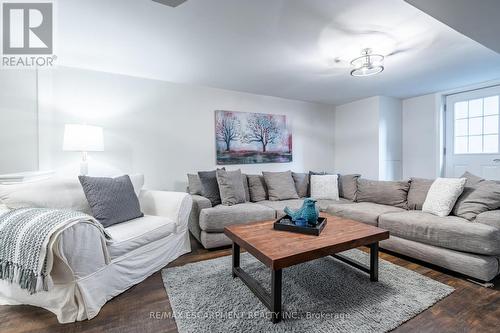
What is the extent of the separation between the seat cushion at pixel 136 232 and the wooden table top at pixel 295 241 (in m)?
0.65

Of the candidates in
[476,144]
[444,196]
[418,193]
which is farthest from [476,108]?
[444,196]

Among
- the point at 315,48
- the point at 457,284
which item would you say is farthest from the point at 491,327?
the point at 315,48

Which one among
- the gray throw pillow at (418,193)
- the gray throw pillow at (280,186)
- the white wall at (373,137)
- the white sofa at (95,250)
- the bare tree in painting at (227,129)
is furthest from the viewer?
the white wall at (373,137)

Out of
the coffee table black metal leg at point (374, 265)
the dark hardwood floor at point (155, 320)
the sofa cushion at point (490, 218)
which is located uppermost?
the sofa cushion at point (490, 218)

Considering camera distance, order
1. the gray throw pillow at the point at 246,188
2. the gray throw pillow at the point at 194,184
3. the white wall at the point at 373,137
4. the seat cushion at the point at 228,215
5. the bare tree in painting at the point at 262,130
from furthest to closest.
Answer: the white wall at the point at 373,137
the bare tree in painting at the point at 262,130
the gray throw pillow at the point at 246,188
the gray throw pillow at the point at 194,184
the seat cushion at the point at 228,215

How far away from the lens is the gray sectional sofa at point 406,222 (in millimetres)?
1838

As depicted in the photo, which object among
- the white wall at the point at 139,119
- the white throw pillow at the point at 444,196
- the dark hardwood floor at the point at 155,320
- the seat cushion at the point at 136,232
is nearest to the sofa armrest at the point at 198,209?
the seat cushion at the point at 136,232

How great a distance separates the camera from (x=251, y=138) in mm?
3869

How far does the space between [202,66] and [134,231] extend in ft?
6.43

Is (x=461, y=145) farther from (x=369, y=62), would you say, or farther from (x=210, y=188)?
(x=210, y=188)

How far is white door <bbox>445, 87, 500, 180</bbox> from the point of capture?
3.36 meters

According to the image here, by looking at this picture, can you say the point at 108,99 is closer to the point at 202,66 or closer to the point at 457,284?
the point at 202,66

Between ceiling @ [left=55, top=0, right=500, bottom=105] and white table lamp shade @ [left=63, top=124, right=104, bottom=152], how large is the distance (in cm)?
78

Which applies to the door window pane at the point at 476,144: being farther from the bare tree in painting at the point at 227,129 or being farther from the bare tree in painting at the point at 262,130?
the bare tree in painting at the point at 227,129
